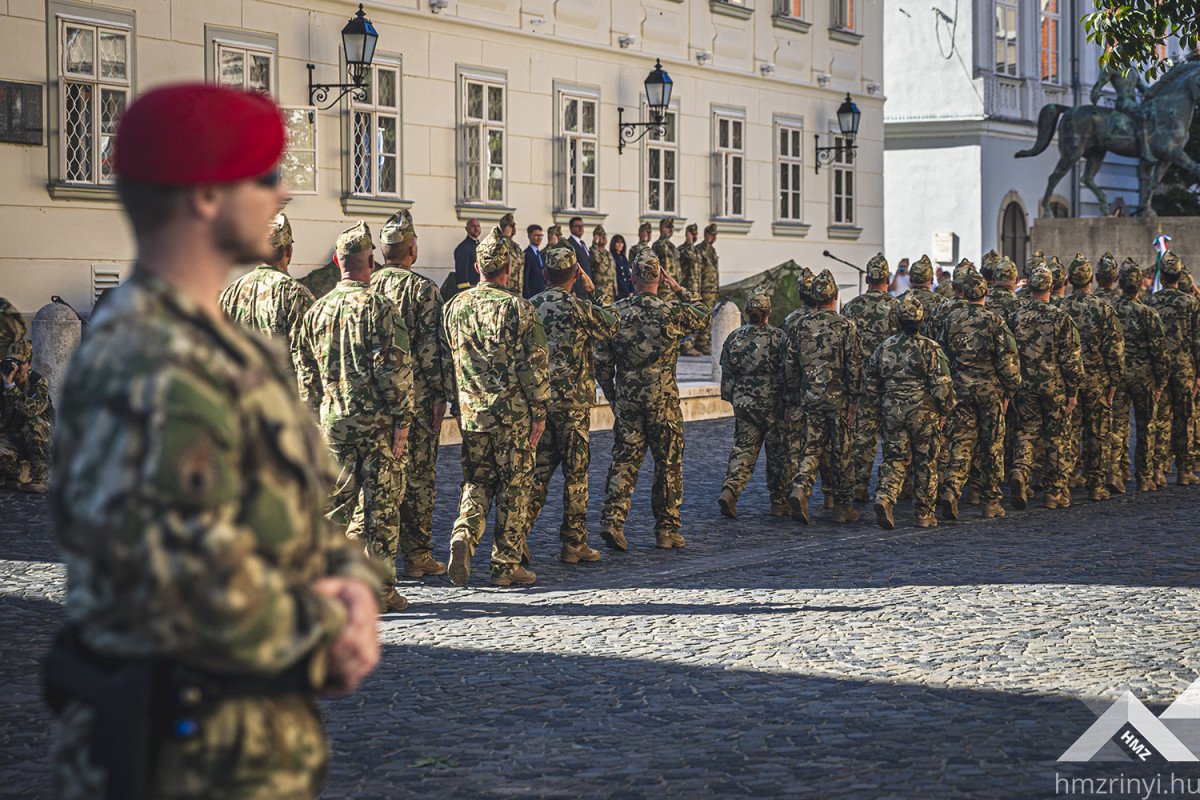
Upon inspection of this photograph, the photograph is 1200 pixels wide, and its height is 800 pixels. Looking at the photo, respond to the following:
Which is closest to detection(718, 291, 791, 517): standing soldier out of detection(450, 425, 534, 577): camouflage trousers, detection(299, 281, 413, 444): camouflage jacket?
detection(450, 425, 534, 577): camouflage trousers

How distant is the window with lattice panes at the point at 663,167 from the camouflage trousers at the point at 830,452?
1486cm

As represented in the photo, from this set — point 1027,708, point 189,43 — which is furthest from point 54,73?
point 1027,708

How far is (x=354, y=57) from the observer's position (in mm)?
21125

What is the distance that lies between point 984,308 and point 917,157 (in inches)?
1072

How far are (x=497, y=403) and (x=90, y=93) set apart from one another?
34.4ft

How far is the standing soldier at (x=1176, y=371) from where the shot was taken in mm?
15891

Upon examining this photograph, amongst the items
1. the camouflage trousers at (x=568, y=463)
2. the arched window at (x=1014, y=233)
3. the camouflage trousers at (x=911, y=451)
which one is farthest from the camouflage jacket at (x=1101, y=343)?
the arched window at (x=1014, y=233)

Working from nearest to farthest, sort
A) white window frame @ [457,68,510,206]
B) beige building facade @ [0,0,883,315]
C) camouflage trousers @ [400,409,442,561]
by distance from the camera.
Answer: camouflage trousers @ [400,409,442,561], beige building facade @ [0,0,883,315], white window frame @ [457,68,510,206]

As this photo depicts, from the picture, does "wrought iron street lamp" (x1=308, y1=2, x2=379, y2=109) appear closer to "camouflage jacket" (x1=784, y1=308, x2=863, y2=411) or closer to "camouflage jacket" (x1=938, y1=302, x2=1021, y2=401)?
"camouflage jacket" (x1=784, y1=308, x2=863, y2=411)

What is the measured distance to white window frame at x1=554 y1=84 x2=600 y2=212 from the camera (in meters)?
25.9

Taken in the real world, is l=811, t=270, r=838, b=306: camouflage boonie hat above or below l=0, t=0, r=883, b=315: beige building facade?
below

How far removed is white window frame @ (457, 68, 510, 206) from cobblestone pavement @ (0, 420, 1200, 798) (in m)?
12.3

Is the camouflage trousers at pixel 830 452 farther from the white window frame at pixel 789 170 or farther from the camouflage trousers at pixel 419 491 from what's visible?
the white window frame at pixel 789 170

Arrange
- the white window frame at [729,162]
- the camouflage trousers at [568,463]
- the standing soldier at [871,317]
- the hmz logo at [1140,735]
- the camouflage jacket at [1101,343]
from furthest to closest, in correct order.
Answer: the white window frame at [729,162], the camouflage jacket at [1101,343], the standing soldier at [871,317], the camouflage trousers at [568,463], the hmz logo at [1140,735]
